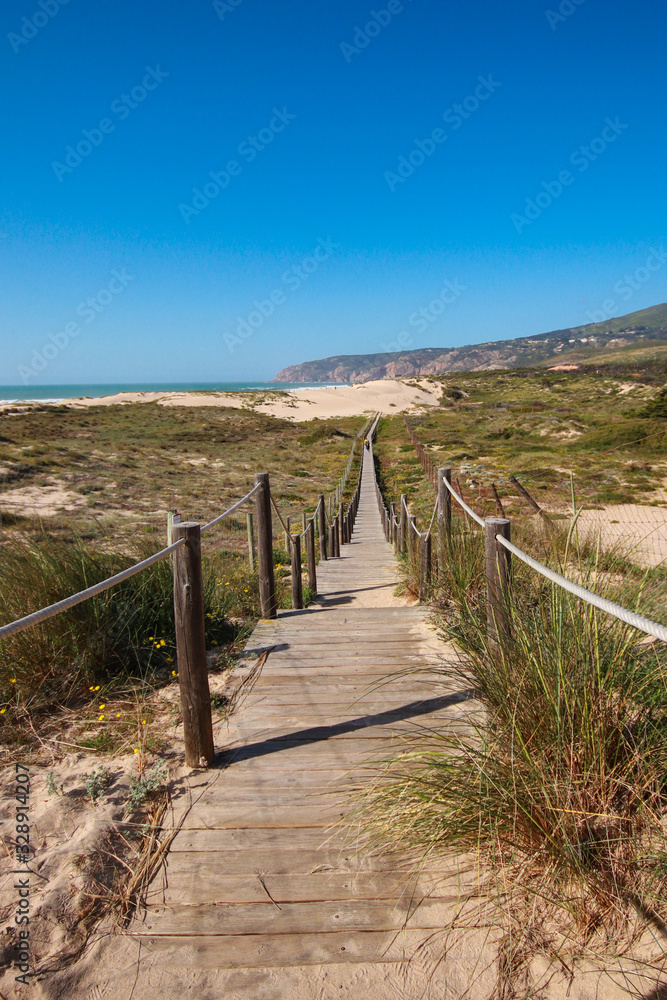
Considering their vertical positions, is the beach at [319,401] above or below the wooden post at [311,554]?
above

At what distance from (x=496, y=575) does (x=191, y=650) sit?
5.34 ft

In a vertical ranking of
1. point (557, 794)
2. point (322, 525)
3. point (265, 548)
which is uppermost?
point (265, 548)

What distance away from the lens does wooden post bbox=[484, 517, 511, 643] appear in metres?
2.64

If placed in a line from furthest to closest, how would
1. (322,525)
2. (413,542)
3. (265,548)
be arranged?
(322,525)
(413,542)
(265,548)

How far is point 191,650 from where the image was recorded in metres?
2.72

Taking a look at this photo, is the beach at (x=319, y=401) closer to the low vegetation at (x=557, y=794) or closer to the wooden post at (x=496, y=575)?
the wooden post at (x=496, y=575)

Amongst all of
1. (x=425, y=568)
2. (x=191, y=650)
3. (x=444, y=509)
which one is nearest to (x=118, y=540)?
(x=425, y=568)

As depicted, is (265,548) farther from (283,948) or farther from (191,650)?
(283,948)

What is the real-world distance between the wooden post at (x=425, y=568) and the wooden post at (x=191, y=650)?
300 cm

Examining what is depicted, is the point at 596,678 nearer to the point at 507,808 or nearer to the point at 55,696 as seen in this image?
the point at 507,808

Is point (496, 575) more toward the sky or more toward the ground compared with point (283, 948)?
more toward the sky

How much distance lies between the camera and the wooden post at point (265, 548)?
4.94 metres

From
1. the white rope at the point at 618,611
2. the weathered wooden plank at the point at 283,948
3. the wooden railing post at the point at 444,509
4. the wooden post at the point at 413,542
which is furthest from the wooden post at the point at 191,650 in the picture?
the wooden post at the point at 413,542

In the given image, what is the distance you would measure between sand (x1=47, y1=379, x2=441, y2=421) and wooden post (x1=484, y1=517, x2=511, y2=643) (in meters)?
55.4
